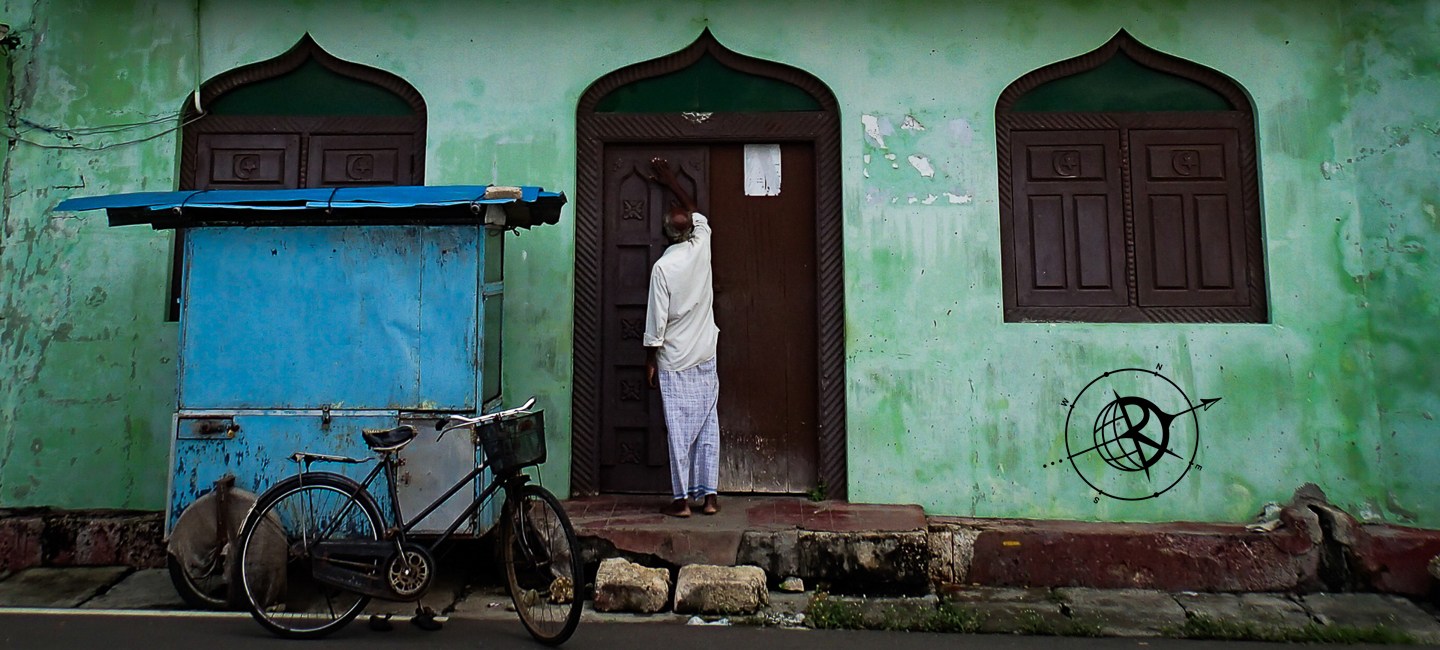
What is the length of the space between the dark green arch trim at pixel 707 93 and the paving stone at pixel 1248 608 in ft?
12.1

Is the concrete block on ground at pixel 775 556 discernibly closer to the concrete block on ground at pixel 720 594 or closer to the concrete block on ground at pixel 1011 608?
the concrete block on ground at pixel 720 594

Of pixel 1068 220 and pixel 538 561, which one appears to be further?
pixel 1068 220

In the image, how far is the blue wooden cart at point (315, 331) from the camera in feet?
14.2

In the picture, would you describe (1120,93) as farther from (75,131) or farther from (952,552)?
(75,131)

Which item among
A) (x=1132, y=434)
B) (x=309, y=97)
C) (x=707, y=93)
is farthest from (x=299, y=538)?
(x=1132, y=434)

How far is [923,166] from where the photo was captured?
5.29 m

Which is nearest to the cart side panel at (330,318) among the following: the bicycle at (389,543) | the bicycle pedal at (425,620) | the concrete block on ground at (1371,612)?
the bicycle at (389,543)

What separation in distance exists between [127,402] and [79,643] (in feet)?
6.50

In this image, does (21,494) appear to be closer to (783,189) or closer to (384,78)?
(384,78)

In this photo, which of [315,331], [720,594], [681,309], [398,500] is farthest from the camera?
[681,309]

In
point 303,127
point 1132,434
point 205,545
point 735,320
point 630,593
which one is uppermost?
point 303,127

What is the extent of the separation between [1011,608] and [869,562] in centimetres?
77

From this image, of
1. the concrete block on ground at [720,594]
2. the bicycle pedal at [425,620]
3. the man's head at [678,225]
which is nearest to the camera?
the bicycle pedal at [425,620]

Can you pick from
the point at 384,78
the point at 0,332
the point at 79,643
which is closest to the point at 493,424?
the point at 79,643
